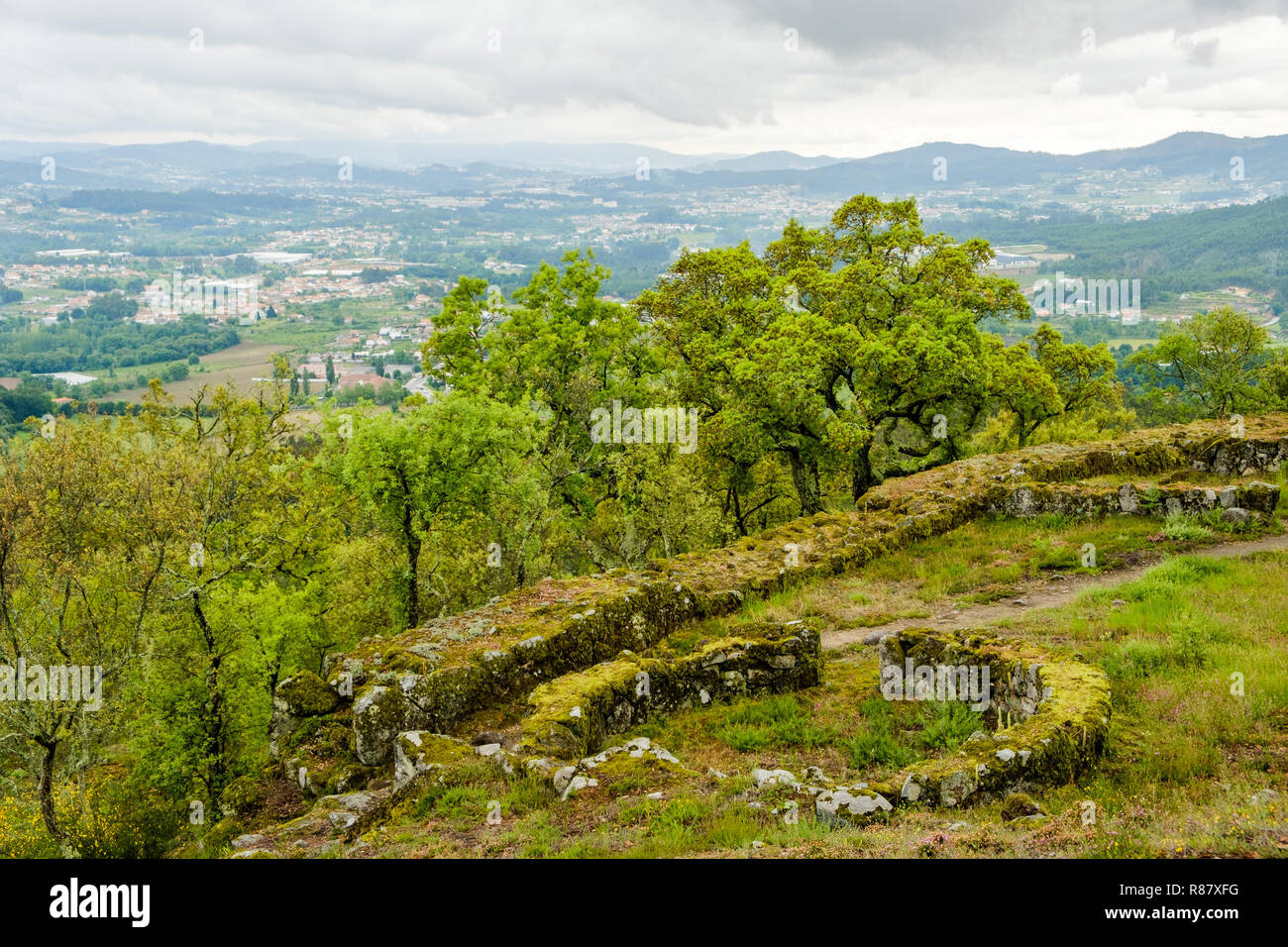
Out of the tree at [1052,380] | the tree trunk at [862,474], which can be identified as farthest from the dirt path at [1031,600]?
the tree trunk at [862,474]

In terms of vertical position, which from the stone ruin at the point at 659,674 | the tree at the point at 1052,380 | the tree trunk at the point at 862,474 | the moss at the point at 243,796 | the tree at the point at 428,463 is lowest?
the moss at the point at 243,796

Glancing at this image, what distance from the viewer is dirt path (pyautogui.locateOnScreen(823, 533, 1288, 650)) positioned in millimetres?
15898

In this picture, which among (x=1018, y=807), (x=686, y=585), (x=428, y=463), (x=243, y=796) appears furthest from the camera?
(x=428, y=463)

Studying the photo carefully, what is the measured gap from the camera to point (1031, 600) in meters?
16.7

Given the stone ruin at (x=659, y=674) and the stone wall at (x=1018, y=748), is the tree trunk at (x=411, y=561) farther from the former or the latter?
the stone wall at (x=1018, y=748)

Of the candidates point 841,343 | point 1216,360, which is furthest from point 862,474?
point 1216,360

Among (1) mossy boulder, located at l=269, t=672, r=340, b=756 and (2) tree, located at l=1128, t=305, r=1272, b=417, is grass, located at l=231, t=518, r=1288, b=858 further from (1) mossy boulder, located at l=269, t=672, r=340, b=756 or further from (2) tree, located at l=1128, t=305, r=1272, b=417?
(2) tree, located at l=1128, t=305, r=1272, b=417

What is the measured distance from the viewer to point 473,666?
14.1m

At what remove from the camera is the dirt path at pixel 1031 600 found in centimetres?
1590

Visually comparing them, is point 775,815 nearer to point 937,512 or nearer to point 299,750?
point 299,750

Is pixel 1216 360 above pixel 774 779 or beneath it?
above

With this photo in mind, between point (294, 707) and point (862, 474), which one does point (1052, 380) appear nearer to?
point (862, 474)
